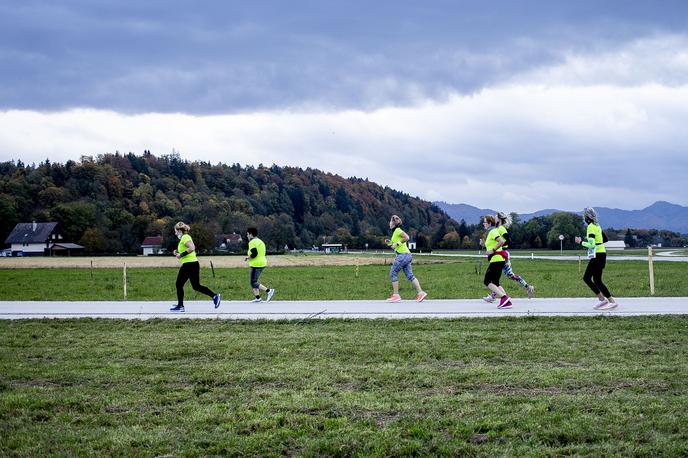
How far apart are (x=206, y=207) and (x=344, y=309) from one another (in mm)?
123542

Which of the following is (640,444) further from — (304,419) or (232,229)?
(232,229)

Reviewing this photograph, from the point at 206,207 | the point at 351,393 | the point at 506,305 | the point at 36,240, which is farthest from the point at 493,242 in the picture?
the point at 206,207

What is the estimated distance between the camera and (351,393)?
682 cm

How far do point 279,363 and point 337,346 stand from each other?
52.6 inches

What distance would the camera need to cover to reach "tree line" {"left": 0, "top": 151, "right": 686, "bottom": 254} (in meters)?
122

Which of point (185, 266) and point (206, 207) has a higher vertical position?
point (206, 207)

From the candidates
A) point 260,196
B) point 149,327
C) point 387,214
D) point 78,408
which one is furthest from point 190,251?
point 387,214

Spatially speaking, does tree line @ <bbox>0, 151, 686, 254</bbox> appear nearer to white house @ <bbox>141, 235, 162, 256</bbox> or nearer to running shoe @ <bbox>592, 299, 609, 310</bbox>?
white house @ <bbox>141, 235, 162, 256</bbox>

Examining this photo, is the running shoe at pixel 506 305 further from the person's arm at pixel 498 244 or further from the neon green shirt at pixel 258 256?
the neon green shirt at pixel 258 256

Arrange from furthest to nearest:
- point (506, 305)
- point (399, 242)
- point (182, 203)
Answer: point (182, 203) < point (399, 242) < point (506, 305)

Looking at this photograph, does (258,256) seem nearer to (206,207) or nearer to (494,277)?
(494,277)

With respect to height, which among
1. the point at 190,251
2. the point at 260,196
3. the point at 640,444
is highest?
the point at 260,196

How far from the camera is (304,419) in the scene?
595 centimetres

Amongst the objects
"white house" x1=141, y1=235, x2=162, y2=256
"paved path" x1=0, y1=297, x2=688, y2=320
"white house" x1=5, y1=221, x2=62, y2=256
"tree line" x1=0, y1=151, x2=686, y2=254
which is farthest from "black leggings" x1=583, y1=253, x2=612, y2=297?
"white house" x1=5, y1=221, x2=62, y2=256
